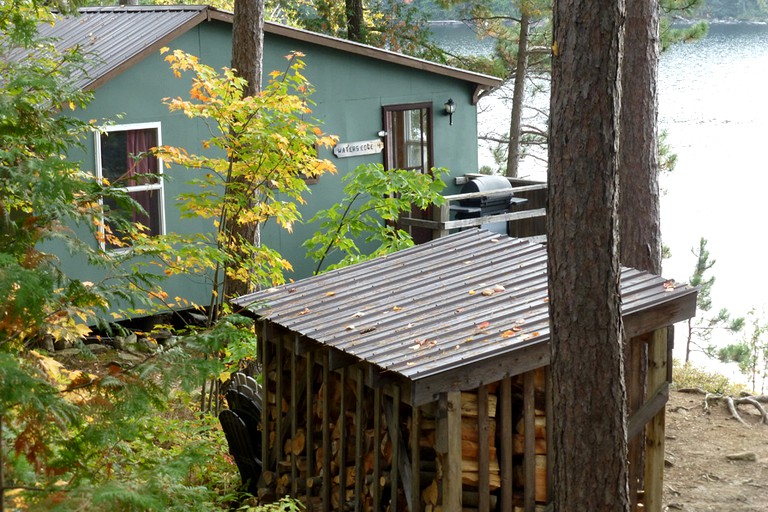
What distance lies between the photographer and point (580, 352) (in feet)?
17.8

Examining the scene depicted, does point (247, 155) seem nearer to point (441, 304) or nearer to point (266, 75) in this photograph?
point (441, 304)

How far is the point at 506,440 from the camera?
658 centimetres

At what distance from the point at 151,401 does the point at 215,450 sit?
4629 mm

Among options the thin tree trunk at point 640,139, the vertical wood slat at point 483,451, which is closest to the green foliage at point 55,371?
the vertical wood slat at point 483,451

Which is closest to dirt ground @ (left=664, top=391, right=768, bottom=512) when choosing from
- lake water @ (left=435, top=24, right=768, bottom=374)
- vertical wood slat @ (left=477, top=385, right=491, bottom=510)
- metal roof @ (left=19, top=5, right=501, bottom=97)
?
vertical wood slat @ (left=477, top=385, right=491, bottom=510)

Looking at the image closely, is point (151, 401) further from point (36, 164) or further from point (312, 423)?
point (312, 423)

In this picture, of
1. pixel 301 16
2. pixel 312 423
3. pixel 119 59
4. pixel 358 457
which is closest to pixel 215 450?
pixel 312 423

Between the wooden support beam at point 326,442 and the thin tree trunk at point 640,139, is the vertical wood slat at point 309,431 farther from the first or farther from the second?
the thin tree trunk at point 640,139

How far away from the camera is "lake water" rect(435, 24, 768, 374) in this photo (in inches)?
1291

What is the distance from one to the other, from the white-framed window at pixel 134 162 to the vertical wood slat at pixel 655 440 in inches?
313

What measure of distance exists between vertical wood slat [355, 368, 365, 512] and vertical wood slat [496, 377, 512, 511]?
0.99m

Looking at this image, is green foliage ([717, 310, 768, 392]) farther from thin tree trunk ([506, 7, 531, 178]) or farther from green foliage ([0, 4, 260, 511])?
green foliage ([0, 4, 260, 511])

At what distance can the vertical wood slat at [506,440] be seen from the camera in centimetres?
652

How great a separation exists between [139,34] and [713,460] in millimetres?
9558
